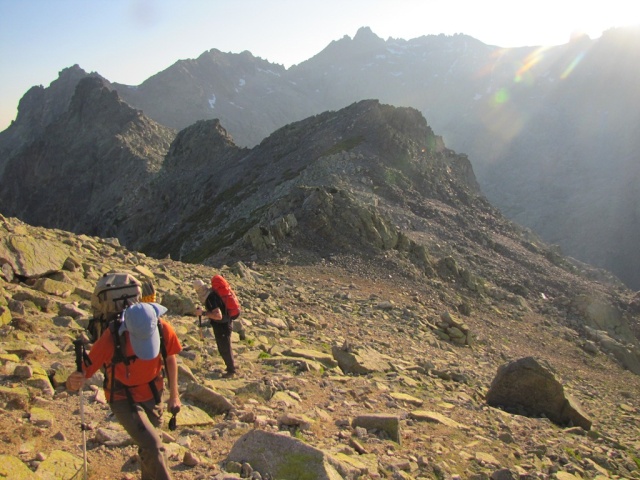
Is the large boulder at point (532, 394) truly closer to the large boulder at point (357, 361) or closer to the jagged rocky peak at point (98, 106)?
the large boulder at point (357, 361)

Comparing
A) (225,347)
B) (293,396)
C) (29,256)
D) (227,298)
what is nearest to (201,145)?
(29,256)

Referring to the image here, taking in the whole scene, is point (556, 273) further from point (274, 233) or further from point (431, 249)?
point (274, 233)

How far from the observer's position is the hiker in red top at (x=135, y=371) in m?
4.82

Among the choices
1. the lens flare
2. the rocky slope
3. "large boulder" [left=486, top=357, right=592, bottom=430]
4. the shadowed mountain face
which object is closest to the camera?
the rocky slope

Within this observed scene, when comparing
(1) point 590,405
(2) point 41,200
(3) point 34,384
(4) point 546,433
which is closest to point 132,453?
(3) point 34,384

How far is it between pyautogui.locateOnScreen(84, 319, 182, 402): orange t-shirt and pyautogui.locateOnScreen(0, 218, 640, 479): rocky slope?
124 cm

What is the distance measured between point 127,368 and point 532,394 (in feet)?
34.1

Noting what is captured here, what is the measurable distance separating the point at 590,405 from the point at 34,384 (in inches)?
638

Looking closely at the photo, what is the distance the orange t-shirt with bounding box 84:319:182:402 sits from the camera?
4.86 meters

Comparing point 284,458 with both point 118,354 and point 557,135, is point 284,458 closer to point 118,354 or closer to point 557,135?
point 118,354

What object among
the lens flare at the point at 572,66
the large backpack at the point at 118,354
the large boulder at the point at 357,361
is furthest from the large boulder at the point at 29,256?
the lens flare at the point at 572,66

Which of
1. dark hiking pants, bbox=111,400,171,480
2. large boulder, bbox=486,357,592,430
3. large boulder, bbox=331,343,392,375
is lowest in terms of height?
large boulder, bbox=486,357,592,430

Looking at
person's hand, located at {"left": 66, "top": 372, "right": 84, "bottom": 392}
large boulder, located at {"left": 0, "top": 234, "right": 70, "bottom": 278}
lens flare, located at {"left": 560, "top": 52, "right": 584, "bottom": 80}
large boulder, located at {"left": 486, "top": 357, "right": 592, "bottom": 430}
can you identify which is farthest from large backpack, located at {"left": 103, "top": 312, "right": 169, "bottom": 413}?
lens flare, located at {"left": 560, "top": 52, "right": 584, "bottom": 80}

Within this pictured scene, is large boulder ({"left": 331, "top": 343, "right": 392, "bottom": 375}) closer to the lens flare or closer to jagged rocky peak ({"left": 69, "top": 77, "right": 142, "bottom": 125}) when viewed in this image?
jagged rocky peak ({"left": 69, "top": 77, "right": 142, "bottom": 125})
